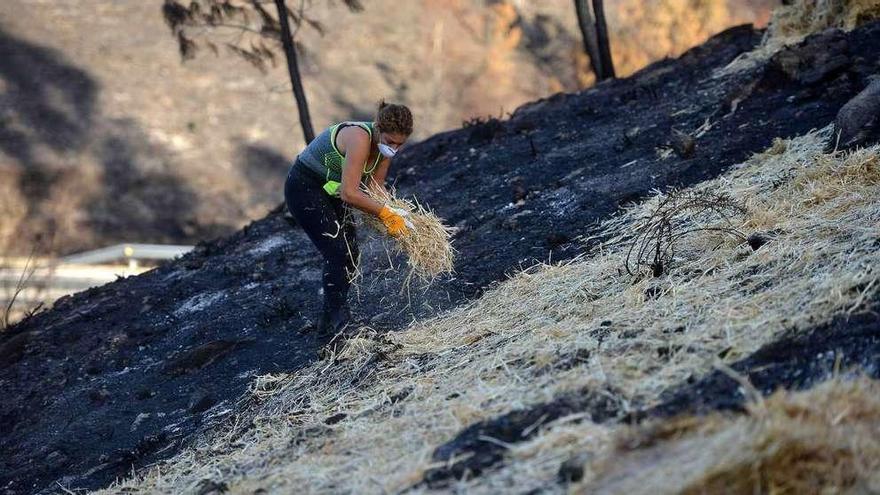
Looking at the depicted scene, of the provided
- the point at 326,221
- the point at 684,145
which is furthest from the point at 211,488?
the point at 684,145

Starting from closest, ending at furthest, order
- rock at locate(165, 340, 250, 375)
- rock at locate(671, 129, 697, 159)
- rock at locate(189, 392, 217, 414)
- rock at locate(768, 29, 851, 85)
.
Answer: rock at locate(189, 392, 217, 414) → rock at locate(165, 340, 250, 375) → rock at locate(671, 129, 697, 159) → rock at locate(768, 29, 851, 85)

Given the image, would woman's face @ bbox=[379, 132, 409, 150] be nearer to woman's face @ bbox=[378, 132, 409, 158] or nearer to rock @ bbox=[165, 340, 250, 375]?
woman's face @ bbox=[378, 132, 409, 158]

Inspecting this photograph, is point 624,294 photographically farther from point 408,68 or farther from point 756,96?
point 408,68

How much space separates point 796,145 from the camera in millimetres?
9516

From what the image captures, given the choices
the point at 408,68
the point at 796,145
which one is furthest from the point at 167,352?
the point at 408,68

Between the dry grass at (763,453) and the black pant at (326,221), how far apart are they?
3.60 m

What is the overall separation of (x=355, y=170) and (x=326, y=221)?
22.1 inches

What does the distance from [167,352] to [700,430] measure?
604cm

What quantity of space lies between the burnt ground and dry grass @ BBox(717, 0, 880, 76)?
0.45 meters

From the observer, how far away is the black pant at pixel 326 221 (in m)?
7.75

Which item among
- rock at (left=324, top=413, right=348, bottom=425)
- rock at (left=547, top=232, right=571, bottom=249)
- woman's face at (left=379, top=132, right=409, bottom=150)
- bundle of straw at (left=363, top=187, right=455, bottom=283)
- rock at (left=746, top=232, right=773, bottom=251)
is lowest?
rock at (left=324, top=413, right=348, bottom=425)

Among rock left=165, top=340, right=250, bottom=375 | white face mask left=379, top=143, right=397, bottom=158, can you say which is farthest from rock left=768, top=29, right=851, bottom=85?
rock left=165, top=340, right=250, bottom=375

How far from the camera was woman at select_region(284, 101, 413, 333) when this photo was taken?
24.0 feet

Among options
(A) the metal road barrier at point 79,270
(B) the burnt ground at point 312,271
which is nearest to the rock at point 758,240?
(B) the burnt ground at point 312,271
